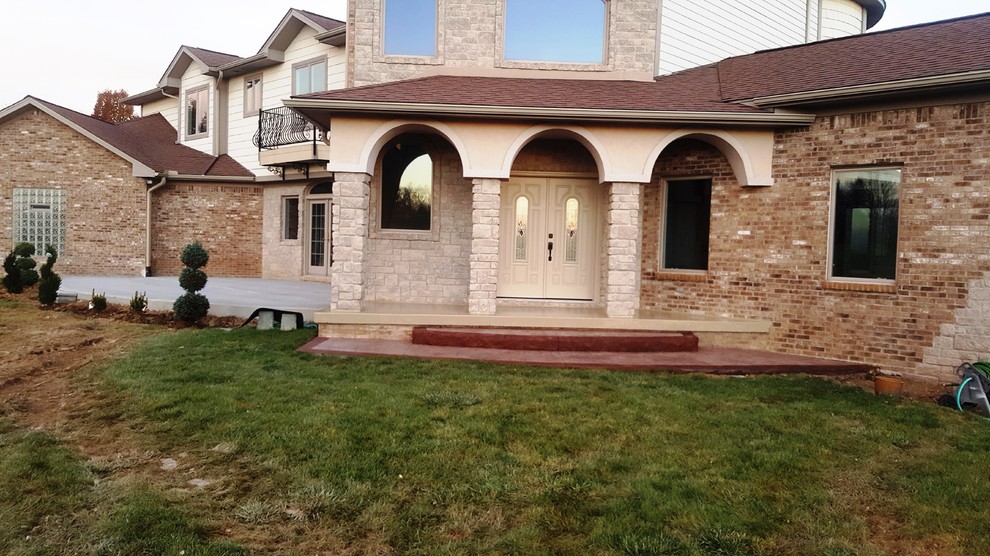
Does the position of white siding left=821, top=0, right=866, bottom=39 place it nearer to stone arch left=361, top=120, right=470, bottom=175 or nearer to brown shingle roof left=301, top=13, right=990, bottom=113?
brown shingle roof left=301, top=13, right=990, bottom=113

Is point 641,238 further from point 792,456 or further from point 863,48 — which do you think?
point 792,456

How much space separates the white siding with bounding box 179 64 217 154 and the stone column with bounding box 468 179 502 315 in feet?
47.1

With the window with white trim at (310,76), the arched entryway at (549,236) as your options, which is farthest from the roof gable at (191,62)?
the arched entryway at (549,236)

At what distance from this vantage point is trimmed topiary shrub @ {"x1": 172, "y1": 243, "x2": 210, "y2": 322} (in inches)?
387

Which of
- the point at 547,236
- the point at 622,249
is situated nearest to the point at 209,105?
the point at 547,236

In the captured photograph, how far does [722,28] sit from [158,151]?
17314 millimetres

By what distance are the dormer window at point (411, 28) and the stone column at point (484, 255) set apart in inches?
148

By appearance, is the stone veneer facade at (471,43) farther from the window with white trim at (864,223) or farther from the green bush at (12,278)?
the green bush at (12,278)

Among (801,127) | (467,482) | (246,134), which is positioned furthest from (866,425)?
(246,134)

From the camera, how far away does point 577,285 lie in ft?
34.6

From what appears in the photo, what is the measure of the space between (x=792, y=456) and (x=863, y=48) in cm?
818

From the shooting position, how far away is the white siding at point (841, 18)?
14.9m

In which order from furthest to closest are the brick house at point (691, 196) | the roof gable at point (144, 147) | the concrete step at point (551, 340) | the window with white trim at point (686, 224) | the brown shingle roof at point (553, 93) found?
the roof gable at point (144, 147) < the window with white trim at point (686, 224) < the brown shingle roof at point (553, 93) < the concrete step at point (551, 340) < the brick house at point (691, 196)

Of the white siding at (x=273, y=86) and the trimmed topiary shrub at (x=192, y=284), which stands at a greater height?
the white siding at (x=273, y=86)
